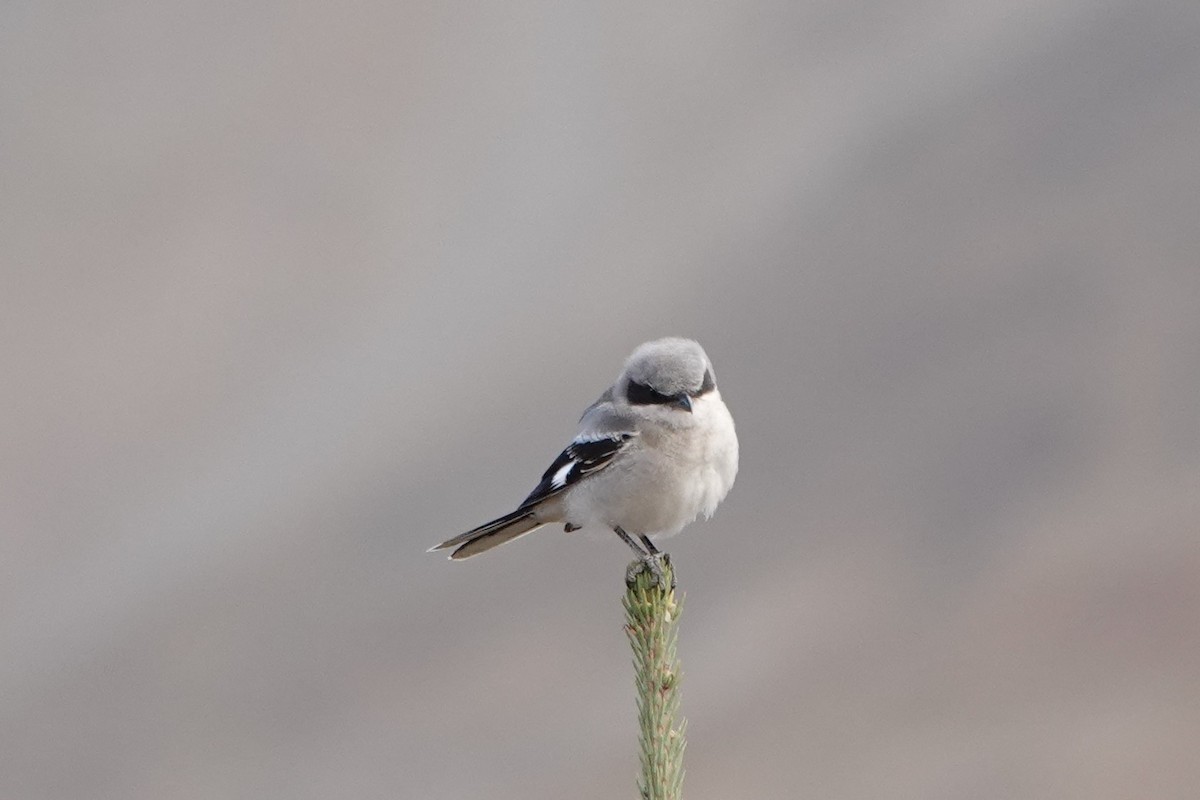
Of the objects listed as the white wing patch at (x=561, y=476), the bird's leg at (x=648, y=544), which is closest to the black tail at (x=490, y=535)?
the white wing patch at (x=561, y=476)

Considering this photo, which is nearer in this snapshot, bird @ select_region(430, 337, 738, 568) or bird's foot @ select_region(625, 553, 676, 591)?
bird's foot @ select_region(625, 553, 676, 591)

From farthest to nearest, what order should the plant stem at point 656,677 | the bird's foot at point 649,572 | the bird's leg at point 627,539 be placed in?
the bird's leg at point 627,539 → the bird's foot at point 649,572 → the plant stem at point 656,677

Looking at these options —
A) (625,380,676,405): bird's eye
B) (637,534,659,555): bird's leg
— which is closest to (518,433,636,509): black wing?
(625,380,676,405): bird's eye

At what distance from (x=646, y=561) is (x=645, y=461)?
34.5 inches

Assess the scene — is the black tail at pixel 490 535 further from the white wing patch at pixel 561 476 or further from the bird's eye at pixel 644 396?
the bird's eye at pixel 644 396

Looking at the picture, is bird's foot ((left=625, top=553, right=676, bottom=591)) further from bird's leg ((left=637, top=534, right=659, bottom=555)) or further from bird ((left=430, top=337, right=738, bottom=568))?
bird's leg ((left=637, top=534, right=659, bottom=555))

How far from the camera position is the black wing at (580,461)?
454cm

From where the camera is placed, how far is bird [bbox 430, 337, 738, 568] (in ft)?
14.6

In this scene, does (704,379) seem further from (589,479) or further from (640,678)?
(640,678)

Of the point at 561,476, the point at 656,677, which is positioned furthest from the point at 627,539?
the point at 656,677

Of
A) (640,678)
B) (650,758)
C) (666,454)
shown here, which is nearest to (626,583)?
(640,678)

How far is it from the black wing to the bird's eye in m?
0.14

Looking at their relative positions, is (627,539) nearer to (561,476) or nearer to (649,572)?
(561,476)

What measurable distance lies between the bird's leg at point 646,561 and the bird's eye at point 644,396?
0.50 metres
